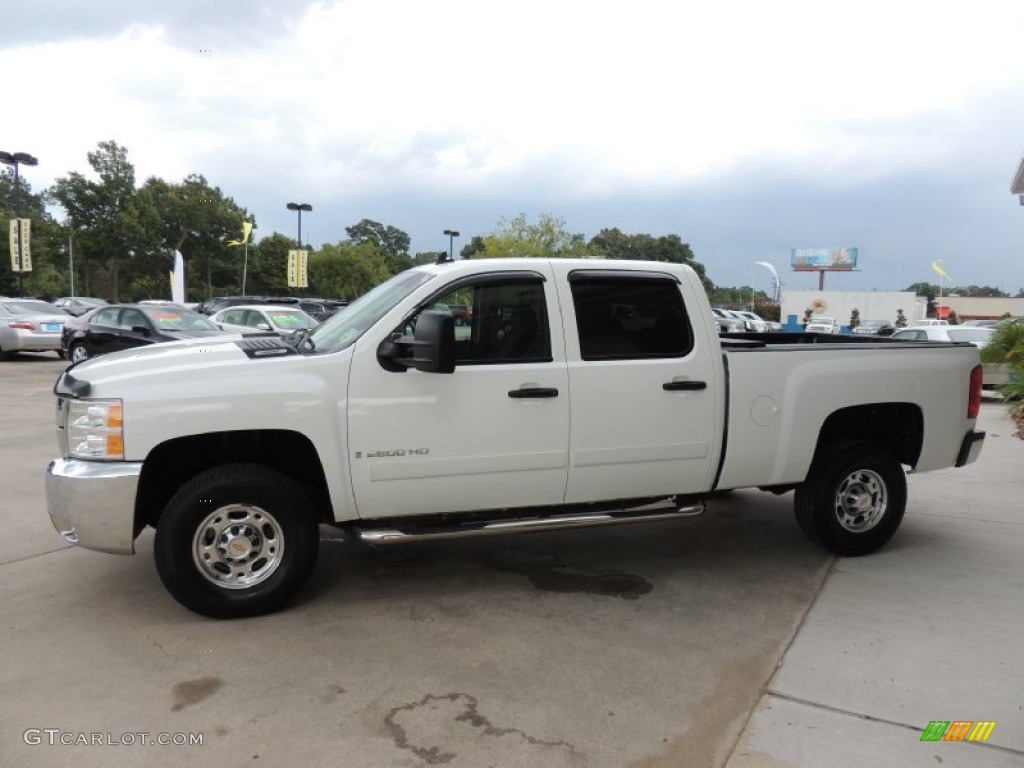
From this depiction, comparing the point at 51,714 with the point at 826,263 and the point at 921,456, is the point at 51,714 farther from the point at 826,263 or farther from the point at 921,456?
the point at 826,263

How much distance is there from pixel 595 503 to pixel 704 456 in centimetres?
73

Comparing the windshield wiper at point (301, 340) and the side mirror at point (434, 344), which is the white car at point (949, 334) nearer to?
Answer: the windshield wiper at point (301, 340)

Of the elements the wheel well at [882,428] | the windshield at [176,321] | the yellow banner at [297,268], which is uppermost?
the yellow banner at [297,268]

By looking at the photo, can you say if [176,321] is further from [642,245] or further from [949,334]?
[642,245]

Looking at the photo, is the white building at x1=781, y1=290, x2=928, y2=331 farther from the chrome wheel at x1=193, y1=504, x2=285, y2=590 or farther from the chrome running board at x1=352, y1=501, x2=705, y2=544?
the chrome wheel at x1=193, y1=504, x2=285, y2=590

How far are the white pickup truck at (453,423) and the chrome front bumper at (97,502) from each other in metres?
0.01

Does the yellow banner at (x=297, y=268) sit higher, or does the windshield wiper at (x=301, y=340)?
the yellow banner at (x=297, y=268)

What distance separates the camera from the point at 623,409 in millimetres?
4449

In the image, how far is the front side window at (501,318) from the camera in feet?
14.3

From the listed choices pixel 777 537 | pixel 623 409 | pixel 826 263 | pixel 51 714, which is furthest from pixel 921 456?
pixel 826 263

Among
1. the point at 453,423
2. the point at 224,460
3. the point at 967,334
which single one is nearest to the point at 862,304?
the point at 967,334

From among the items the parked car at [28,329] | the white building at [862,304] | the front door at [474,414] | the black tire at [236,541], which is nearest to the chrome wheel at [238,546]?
the black tire at [236,541]

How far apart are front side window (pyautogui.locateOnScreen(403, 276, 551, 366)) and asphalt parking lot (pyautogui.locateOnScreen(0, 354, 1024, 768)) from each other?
1.45m

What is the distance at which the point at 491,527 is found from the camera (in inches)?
167
